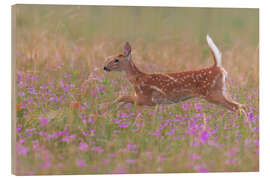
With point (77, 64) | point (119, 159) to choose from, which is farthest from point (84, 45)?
point (119, 159)

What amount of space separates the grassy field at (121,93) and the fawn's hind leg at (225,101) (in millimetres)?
59

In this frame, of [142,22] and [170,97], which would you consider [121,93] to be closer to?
[170,97]

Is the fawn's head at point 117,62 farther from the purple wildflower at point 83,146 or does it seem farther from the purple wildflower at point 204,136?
the purple wildflower at point 204,136

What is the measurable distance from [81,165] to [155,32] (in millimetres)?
1611

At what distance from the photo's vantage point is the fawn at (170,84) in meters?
6.54

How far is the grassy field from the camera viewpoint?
630 centimetres

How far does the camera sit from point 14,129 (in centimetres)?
632

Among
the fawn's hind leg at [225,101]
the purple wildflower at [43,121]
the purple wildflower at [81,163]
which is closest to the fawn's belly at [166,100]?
the fawn's hind leg at [225,101]

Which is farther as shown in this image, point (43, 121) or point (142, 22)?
point (142, 22)

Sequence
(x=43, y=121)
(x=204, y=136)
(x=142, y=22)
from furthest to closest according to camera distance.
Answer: (x=142, y=22)
(x=204, y=136)
(x=43, y=121)

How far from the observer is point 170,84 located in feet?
21.5

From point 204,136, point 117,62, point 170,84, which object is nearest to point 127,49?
point 117,62

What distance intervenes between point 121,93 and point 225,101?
1103mm

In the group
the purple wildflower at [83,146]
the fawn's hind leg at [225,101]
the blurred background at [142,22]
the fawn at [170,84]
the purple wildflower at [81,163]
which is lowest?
the purple wildflower at [81,163]
